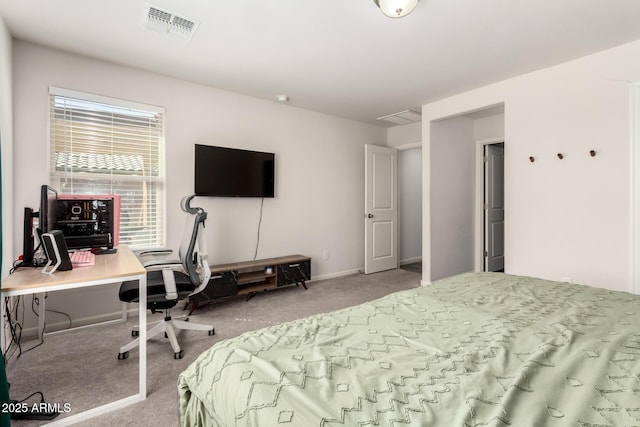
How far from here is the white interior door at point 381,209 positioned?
4.80 meters

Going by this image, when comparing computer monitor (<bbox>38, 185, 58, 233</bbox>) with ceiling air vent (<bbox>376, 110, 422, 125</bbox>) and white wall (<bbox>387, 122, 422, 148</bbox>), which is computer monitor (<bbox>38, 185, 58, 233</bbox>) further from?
white wall (<bbox>387, 122, 422, 148</bbox>)

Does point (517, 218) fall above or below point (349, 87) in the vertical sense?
below

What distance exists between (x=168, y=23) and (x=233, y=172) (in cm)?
163

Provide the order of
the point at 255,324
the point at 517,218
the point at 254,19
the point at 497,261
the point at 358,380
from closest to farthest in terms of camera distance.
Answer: the point at 358,380
the point at 254,19
the point at 255,324
the point at 517,218
the point at 497,261

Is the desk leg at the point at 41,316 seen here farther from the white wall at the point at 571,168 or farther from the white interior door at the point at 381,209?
the white wall at the point at 571,168

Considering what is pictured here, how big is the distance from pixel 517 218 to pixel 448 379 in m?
3.08

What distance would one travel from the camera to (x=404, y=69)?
3016mm

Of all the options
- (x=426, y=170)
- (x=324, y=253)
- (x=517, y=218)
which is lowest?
(x=324, y=253)

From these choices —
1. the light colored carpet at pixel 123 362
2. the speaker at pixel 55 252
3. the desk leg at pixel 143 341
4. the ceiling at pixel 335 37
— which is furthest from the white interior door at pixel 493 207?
the speaker at pixel 55 252

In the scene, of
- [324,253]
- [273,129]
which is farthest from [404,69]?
[324,253]

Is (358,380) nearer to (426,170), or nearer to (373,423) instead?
(373,423)

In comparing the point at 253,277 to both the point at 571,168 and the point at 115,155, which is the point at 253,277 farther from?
the point at 571,168

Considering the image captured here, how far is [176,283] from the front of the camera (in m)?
2.38

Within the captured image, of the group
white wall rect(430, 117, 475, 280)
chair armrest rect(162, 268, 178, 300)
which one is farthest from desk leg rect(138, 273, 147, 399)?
white wall rect(430, 117, 475, 280)
